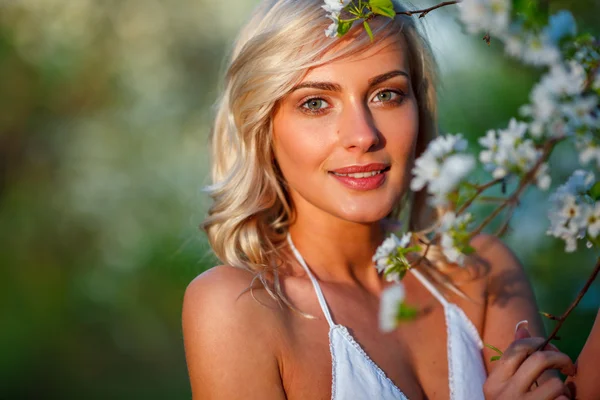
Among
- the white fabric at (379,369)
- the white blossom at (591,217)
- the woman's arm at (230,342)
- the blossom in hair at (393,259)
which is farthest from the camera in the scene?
the white fabric at (379,369)

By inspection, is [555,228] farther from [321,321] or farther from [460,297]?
[460,297]

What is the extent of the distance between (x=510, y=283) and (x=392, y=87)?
77cm

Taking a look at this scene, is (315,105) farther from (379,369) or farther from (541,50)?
(541,50)

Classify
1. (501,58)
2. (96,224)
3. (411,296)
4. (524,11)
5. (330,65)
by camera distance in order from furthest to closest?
(96,224)
(501,58)
(411,296)
(330,65)
(524,11)

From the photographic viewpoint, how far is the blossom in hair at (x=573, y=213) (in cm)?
96

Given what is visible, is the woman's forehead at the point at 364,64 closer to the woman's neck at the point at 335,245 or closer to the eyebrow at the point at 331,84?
the eyebrow at the point at 331,84

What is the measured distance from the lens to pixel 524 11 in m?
0.90

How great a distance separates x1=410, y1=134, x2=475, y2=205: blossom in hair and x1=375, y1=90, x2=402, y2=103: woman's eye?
989mm

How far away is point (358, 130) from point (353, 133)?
0.01m

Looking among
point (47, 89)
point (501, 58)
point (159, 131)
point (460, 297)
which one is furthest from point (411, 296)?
point (47, 89)

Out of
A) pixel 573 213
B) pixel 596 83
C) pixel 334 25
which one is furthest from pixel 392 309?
pixel 334 25

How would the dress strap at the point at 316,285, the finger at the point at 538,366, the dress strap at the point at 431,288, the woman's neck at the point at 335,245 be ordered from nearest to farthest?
1. the finger at the point at 538,366
2. the dress strap at the point at 316,285
3. the woman's neck at the point at 335,245
4. the dress strap at the point at 431,288

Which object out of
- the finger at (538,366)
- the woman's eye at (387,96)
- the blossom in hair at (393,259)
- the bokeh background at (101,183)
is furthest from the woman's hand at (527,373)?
the bokeh background at (101,183)

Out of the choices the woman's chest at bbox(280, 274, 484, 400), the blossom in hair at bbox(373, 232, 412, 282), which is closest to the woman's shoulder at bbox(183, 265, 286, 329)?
the woman's chest at bbox(280, 274, 484, 400)
